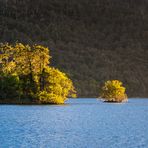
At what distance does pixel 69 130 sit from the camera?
10631 centimetres

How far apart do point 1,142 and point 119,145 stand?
62.1ft

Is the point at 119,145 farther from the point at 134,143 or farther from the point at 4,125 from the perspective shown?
the point at 4,125

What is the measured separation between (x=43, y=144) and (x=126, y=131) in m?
25.6

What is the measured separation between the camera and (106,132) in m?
102


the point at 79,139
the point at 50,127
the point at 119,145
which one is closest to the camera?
the point at 119,145

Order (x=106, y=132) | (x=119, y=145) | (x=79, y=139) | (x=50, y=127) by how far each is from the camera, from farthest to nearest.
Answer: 1. (x=50, y=127)
2. (x=106, y=132)
3. (x=79, y=139)
4. (x=119, y=145)

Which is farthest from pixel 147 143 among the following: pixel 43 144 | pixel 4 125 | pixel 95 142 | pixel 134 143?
pixel 4 125

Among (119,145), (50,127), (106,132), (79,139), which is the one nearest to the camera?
(119,145)

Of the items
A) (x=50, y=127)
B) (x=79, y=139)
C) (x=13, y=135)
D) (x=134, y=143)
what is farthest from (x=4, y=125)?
(x=134, y=143)

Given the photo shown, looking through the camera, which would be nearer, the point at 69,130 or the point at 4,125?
the point at 69,130

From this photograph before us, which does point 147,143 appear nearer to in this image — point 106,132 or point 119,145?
point 119,145

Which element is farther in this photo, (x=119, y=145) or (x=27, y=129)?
(x=27, y=129)

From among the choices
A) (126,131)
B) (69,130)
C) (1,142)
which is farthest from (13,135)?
(126,131)

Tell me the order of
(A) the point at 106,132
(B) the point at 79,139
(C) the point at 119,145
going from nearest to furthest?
1. (C) the point at 119,145
2. (B) the point at 79,139
3. (A) the point at 106,132
